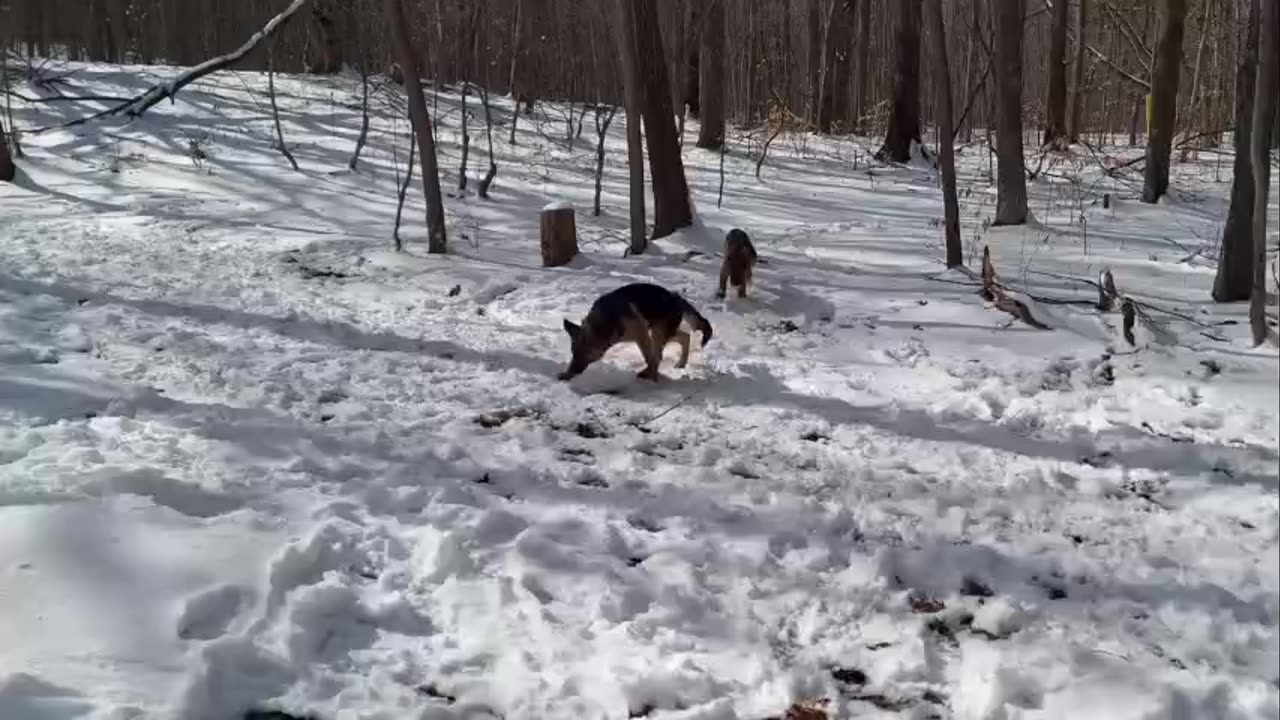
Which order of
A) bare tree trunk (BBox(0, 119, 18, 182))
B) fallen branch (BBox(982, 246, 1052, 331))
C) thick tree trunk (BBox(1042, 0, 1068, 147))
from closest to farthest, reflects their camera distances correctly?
fallen branch (BBox(982, 246, 1052, 331)) → bare tree trunk (BBox(0, 119, 18, 182)) → thick tree trunk (BBox(1042, 0, 1068, 147))

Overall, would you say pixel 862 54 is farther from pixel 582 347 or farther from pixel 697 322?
pixel 582 347

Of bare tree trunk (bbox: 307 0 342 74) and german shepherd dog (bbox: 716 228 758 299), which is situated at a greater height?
bare tree trunk (bbox: 307 0 342 74)

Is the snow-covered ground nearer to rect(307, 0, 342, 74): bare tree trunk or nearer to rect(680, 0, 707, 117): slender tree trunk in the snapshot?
rect(680, 0, 707, 117): slender tree trunk

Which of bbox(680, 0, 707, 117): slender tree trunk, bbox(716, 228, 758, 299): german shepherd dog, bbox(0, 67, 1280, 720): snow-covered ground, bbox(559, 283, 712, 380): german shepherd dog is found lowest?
bbox(0, 67, 1280, 720): snow-covered ground

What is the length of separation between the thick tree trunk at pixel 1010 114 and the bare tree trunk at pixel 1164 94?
353 cm

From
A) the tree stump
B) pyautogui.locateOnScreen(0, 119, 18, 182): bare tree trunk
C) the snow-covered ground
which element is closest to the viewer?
the snow-covered ground

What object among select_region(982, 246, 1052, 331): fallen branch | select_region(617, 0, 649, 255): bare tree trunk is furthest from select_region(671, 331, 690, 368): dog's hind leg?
select_region(617, 0, 649, 255): bare tree trunk

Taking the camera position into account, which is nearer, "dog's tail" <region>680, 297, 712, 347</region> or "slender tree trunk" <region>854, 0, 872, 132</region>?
"dog's tail" <region>680, 297, 712, 347</region>

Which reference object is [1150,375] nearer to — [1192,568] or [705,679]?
[1192,568]

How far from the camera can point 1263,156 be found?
1883 mm

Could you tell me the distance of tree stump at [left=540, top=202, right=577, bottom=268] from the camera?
11.7 meters

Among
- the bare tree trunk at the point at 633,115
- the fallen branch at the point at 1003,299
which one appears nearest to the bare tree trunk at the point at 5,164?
the bare tree trunk at the point at 633,115

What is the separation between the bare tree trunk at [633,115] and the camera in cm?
1138

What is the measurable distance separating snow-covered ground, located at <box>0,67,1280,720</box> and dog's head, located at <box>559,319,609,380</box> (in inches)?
5.2
